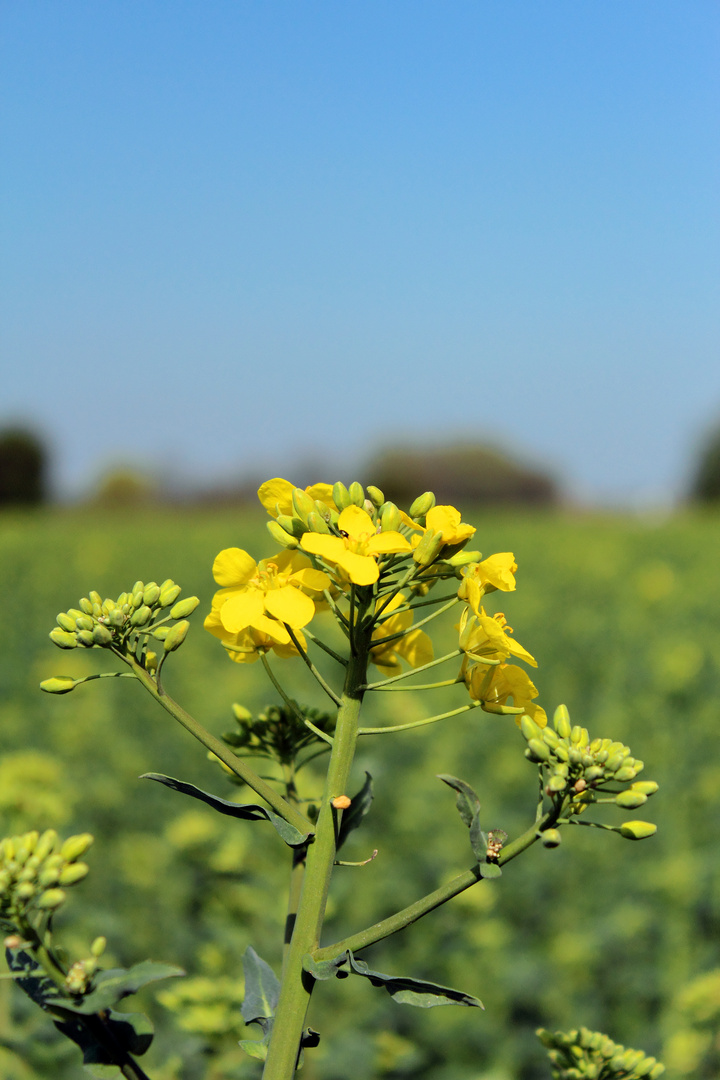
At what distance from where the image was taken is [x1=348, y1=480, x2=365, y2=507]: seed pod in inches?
34.2

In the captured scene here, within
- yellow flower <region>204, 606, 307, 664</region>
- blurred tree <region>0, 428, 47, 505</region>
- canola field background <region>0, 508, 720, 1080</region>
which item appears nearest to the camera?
yellow flower <region>204, 606, 307, 664</region>

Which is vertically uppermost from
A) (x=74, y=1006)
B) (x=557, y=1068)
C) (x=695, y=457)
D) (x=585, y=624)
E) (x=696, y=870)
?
(x=74, y=1006)

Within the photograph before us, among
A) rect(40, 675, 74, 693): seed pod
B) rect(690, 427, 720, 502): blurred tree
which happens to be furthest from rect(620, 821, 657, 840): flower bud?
rect(690, 427, 720, 502): blurred tree

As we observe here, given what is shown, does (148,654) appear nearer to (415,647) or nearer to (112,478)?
(415,647)

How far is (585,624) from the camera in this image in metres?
10.8

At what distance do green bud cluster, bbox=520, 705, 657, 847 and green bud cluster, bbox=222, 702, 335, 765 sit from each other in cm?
33

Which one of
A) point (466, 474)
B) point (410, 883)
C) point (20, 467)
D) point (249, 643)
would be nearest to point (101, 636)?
point (249, 643)

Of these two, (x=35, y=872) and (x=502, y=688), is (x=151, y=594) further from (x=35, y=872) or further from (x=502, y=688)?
(x=502, y=688)

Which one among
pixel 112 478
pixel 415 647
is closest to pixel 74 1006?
pixel 415 647

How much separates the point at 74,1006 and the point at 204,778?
537 centimetres

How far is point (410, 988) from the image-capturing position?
2.46 ft

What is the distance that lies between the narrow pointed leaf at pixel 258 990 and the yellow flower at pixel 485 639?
37 centimetres

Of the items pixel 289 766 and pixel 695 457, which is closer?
pixel 289 766

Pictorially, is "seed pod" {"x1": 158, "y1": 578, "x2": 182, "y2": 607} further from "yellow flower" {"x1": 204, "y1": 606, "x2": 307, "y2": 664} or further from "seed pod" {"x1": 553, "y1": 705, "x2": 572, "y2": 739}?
"seed pod" {"x1": 553, "y1": 705, "x2": 572, "y2": 739}
